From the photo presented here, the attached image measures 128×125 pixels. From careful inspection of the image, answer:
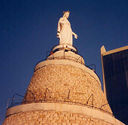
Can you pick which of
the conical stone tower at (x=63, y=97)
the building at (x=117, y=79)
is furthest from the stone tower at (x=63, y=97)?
the building at (x=117, y=79)

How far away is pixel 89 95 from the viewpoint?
12.9 m

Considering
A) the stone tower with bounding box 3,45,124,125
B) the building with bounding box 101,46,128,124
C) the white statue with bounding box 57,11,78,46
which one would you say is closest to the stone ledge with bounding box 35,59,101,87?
the stone tower with bounding box 3,45,124,125

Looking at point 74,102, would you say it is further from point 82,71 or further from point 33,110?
point 82,71

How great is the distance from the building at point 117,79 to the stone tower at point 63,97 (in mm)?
12704

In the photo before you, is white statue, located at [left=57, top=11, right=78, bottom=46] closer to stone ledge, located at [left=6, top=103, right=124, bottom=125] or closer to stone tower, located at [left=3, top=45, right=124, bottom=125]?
stone tower, located at [left=3, top=45, right=124, bottom=125]

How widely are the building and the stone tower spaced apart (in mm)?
12704

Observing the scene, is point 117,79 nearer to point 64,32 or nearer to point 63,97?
point 64,32

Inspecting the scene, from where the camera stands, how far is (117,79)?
28.7 metres

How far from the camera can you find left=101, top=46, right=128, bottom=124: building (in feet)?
86.8

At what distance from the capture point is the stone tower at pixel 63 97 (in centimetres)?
1086

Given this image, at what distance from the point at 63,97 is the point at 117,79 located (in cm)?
1795

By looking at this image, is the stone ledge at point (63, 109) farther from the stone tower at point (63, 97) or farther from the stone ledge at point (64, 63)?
the stone ledge at point (64, 63)

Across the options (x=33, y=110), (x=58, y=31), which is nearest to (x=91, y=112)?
(x=33, y=110)

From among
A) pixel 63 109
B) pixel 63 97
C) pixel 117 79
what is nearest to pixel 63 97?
pixel 63 97
